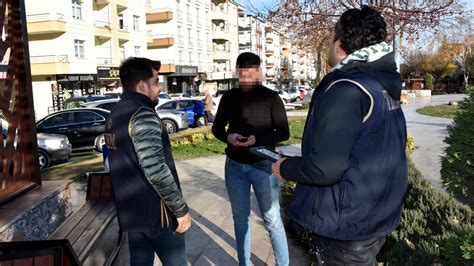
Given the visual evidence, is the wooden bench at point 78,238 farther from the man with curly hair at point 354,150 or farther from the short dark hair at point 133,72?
the man with curly hair at point 354,150

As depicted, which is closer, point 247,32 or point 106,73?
point 106,73

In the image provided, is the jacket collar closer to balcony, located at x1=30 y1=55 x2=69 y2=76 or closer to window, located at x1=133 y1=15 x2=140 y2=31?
balcony, located at x1=30 y1=55 x2=69 y2=76

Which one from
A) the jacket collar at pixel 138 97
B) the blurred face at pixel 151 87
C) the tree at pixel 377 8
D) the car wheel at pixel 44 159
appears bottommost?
the car wheel at pixel 44 159

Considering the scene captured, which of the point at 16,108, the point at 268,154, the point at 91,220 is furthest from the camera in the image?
the point at 91,220

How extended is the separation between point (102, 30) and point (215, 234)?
34.5 metres

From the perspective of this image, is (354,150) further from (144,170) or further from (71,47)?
(71,47)

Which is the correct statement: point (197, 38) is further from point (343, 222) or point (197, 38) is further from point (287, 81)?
point (343, 222)

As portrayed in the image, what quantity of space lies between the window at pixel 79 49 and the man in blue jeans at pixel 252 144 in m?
32.9

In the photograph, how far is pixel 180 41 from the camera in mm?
49625

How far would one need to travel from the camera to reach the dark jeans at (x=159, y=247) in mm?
2592

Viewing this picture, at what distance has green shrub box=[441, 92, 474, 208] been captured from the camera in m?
Result: 2.70

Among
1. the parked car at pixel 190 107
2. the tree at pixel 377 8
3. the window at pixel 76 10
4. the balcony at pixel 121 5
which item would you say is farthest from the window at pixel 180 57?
the tree at pixel 377 8

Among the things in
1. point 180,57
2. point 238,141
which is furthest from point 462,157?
point 180,57

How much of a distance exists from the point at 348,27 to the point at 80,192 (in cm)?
607
